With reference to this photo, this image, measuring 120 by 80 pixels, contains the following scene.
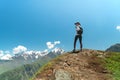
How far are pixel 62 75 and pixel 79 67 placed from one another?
3.82 metres

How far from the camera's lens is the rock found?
27266 mm

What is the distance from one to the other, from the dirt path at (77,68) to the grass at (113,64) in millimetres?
719

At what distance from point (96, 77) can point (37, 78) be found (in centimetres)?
610

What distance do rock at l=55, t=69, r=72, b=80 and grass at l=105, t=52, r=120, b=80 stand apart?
15.6 ft

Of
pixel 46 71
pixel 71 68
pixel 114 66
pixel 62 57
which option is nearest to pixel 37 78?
pixel 46 71

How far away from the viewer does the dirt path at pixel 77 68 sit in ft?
92.2

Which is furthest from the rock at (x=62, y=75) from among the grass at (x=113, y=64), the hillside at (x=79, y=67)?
the grass at (x=113, y=64)

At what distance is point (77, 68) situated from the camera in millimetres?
30672

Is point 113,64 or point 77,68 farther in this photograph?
point 113,64

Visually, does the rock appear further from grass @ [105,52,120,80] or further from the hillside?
grass @ [105,52,120,80]

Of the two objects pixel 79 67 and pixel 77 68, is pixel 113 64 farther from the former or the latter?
pixel 77 68

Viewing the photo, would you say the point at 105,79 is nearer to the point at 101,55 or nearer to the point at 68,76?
the point at 68,76

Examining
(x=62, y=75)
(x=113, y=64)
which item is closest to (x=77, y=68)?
(x=62, y=75)

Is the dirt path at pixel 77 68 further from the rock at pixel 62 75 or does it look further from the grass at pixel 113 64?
the grass at pixel 113 64
